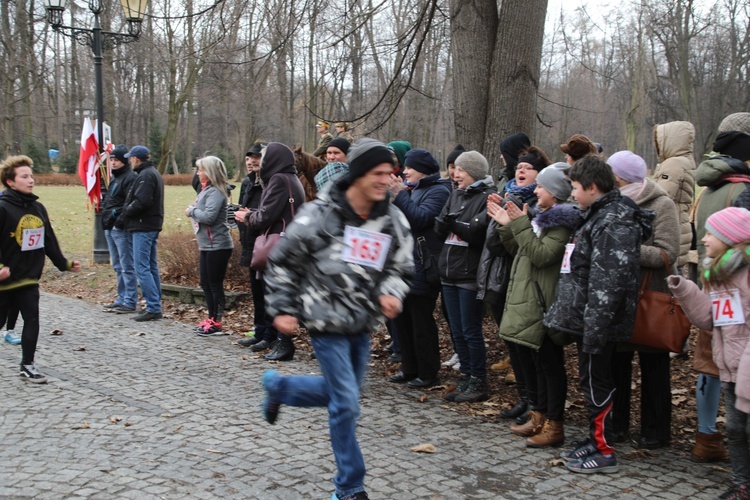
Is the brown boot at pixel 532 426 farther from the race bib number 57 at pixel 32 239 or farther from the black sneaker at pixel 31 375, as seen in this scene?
the race bib number 57 at pixel 32 239

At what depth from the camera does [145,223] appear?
9.51 meters

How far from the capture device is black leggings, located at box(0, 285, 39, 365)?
21.6 ft

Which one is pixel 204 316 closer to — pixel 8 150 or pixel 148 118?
pixel 8 150

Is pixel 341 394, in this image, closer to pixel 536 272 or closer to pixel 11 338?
pixel 536 272

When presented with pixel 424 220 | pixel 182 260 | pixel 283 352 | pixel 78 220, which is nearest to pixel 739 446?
pixel 424 220

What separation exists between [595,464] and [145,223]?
6.86 meters

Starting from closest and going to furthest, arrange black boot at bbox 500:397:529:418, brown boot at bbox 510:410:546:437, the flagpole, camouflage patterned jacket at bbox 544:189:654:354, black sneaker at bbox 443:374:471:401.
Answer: camouflage patterned jacket at bbox 544:189:654:354, brown boot at bbox 510:410:546:437, black boot at bbox 500:397:529:418, black sneaker at bbox 443:374:471:401, the flagpole

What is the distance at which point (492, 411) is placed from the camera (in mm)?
5867

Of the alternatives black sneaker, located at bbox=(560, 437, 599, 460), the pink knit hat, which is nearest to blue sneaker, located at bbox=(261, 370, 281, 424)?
black sneaker, located at bbox=(560, 437, 599, 460)

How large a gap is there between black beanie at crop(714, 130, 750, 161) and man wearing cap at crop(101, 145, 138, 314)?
735 centimetres

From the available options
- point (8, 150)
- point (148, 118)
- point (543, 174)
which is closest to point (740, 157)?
point (543, 174)

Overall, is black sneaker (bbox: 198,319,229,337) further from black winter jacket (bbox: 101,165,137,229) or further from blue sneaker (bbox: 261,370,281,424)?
blue sneaker (bbox: 261,370,281,424)

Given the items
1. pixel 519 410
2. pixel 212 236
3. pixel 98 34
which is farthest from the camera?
pixel 98 34

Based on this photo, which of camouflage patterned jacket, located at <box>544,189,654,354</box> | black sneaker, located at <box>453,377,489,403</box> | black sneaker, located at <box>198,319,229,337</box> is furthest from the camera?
black sneaker, located at <box>198,319,229,337</box>
